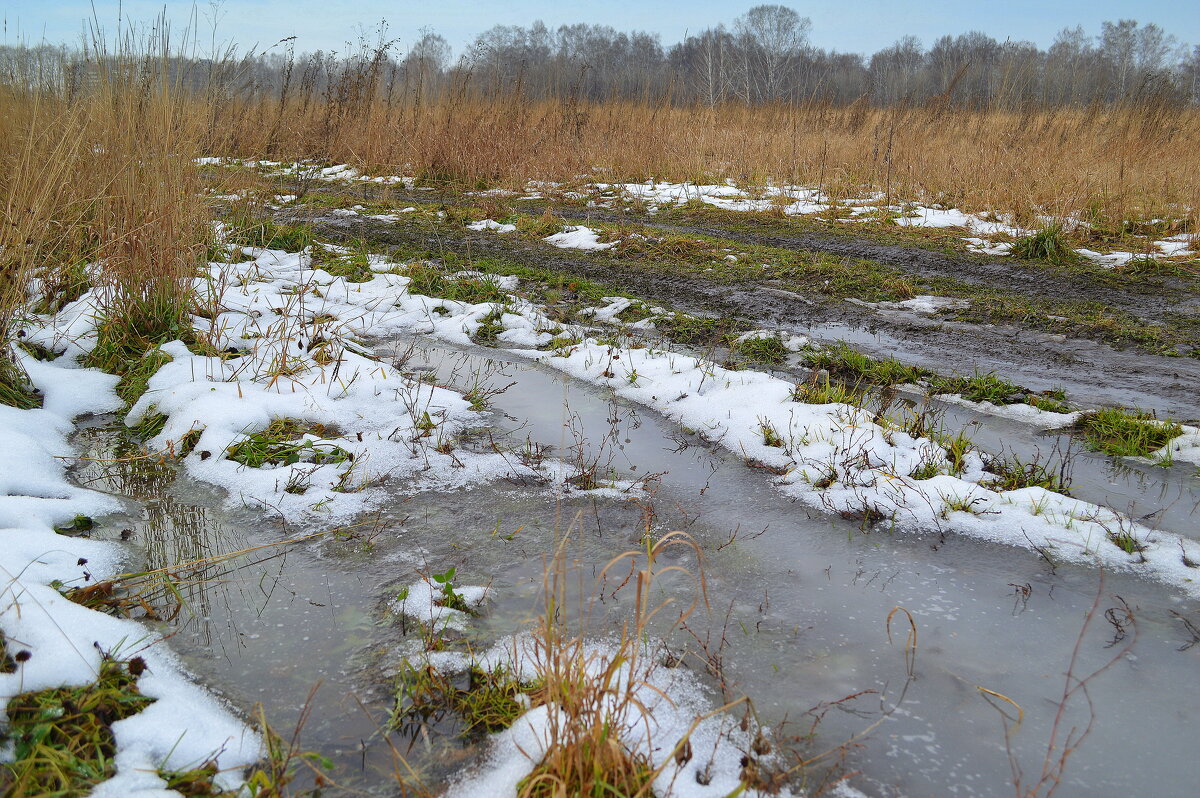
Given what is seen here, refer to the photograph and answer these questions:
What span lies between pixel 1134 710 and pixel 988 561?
27.4 inches

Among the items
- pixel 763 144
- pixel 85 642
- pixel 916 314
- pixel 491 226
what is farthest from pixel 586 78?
pixel 85 642

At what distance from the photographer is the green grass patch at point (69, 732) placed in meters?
1.41

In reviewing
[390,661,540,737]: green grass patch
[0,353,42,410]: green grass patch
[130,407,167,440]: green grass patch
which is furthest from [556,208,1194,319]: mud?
[0,353,42,410]: green grass patch

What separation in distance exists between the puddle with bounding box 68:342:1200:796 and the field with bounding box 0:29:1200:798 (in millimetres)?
13

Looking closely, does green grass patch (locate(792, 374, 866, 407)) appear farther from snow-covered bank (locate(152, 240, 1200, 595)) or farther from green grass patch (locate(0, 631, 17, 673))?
green grass patch (locate(0, 631, 17, 673))

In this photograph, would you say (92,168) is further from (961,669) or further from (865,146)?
(865,146)

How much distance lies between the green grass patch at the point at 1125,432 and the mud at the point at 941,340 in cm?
28

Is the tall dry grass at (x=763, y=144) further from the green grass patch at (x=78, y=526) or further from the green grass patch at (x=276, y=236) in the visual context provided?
the green grass patch at (x=78, y=526)

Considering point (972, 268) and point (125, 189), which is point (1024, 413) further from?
point (125, 189)

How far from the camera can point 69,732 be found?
154 cm

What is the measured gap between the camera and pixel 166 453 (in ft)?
9.85

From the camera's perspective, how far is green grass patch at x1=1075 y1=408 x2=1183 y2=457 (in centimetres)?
308

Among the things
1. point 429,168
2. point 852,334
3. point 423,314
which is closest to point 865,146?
point 429,168

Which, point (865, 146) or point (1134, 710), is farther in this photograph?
point (865, 146)
